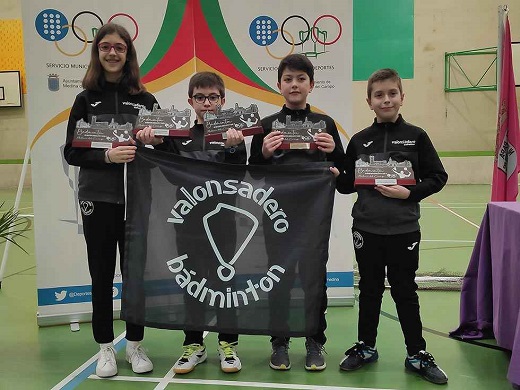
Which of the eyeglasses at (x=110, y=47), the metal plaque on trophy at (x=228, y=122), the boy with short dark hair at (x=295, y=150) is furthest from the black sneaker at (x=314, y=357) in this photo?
the eyeglasses at (x=110, y=47)

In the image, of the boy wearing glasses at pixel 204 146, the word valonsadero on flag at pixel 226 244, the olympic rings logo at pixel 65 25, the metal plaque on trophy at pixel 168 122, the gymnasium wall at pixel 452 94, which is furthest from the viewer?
the gymnasium wall at pixel 452 94

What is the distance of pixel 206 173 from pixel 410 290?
121 centimetres

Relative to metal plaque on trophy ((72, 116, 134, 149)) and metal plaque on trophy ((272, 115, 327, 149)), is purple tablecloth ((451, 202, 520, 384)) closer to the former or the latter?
metal plaque on trophy ((272, 115, 327, 149))

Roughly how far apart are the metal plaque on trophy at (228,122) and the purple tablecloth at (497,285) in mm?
1362

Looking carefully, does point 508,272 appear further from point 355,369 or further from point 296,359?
point 296,359

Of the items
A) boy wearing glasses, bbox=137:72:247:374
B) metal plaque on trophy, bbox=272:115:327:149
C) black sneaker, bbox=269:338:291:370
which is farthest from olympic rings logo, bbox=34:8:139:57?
black sneaker, bbox=269:338:291:370

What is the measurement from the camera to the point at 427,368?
2.66 metres

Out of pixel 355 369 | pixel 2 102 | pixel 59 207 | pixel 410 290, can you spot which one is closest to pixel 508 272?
pixel 410 290

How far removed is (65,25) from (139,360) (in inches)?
88.4

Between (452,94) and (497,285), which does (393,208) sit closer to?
Answer: (497,285)

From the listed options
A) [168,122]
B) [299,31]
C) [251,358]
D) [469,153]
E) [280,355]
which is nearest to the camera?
[168,122]

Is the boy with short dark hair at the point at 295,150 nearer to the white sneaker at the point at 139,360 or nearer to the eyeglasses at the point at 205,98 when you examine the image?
the eyeglasses at the point at 205,98

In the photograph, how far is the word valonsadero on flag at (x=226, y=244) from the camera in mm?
2604

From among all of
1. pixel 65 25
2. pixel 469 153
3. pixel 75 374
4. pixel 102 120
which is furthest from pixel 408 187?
pixel 469 153
